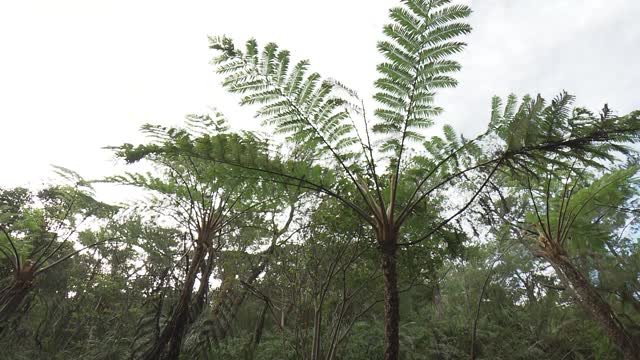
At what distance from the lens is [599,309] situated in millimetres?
3613

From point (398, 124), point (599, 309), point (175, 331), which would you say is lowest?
point (175, 331)

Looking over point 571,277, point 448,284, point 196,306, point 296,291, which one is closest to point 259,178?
point 196,306

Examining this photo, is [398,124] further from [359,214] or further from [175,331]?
[175,331]

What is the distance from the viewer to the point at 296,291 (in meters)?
5.28

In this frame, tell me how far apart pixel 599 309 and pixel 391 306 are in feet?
9.76

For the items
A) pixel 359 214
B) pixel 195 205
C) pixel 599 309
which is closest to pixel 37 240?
pixel 195 205

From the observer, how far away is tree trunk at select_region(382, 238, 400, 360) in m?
2.19

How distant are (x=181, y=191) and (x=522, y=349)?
7.26 m

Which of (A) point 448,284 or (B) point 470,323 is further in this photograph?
(A) point 448,284

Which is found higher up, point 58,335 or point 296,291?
point 296,291

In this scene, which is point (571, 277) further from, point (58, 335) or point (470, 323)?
point (58, 335)

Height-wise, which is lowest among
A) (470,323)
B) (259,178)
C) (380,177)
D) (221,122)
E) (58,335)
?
(58,335)

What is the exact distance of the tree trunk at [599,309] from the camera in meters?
3.34

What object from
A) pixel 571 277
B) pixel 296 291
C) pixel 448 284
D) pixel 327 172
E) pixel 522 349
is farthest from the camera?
pixel 448 284
